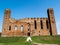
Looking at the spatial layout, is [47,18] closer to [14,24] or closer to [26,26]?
[26,26]

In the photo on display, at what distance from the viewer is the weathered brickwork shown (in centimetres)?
3247

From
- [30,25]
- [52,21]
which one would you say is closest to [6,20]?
[30,25]

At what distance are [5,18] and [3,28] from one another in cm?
352

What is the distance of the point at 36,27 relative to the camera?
1328 inches

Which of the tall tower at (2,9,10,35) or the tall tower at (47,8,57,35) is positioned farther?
the tall tower at (2,9,10,35)

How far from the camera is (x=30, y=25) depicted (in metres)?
33.8

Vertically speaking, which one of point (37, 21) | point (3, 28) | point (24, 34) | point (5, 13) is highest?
point (5, 13)

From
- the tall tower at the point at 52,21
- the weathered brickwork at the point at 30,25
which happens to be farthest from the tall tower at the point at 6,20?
the tall tower at the point at 52,21

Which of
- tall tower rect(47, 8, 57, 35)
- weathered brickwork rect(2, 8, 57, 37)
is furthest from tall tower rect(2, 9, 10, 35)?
tall tower rect(47, 8, 57, 35)

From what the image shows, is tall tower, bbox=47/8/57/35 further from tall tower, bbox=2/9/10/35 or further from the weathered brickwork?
tall tower, bbox=2/9/10/35

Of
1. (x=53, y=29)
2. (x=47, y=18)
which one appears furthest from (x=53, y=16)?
(x=53, y=29)

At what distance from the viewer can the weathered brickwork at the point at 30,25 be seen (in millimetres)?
32469

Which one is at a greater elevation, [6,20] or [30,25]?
[6,20]

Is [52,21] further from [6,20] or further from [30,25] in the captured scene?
[6,20]
